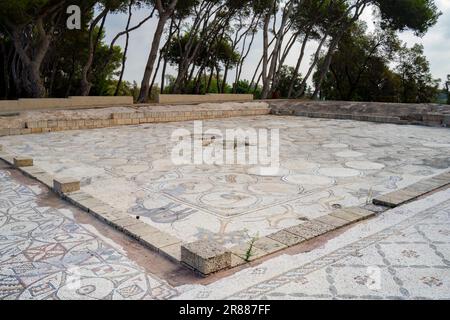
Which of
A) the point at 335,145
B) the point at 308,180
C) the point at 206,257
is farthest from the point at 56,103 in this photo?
the point at 206,257

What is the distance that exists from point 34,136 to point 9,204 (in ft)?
21.1

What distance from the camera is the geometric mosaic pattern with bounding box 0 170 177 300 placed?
2.74 m

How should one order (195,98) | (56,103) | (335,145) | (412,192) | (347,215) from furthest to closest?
(195,98) < (56,103) < (335,145) < (412,192) < (347,215)

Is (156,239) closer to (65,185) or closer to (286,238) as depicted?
(286,238)

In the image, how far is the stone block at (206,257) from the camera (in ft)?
9.73

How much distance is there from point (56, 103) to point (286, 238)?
503 inches

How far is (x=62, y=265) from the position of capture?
3125mm

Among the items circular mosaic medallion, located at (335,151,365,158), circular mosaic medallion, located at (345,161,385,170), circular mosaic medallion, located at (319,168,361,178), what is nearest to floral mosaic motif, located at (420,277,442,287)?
circular mosaic medallion, located at (319,168,361,178)

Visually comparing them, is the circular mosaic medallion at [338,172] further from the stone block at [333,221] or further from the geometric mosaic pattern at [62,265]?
the geometric mosaic pattern at [62,265]

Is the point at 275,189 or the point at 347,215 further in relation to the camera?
the point at 275,189

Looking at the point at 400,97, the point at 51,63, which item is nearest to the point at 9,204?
the point at 51,63

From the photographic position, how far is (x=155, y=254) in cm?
337

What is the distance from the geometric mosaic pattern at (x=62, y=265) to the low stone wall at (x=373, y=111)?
12.1 metres

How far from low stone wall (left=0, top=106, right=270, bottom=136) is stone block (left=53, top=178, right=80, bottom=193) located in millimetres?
6687
